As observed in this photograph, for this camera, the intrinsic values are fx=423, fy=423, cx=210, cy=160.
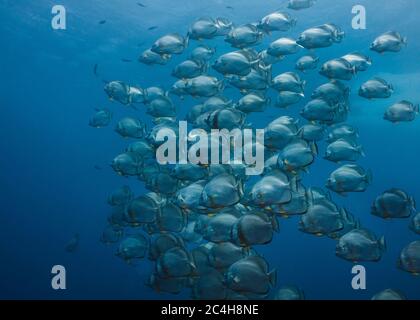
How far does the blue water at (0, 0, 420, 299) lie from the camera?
1705cm

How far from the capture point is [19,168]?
39.5m

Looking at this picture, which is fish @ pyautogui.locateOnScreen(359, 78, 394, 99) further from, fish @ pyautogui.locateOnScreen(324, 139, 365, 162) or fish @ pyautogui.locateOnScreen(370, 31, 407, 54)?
fish @ pyautogui.locateOnScreen(324, 139, 365, 162)

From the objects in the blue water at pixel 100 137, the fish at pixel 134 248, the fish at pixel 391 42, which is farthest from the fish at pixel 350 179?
the blue water at pixel 100 137

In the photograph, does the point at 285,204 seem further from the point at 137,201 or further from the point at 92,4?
the point at 92,4

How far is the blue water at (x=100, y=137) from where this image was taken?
55.9ft

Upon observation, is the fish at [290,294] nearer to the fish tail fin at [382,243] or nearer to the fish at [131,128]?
the fish tail fin at [382,243]

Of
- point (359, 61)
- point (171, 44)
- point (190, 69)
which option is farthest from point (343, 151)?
point (171, 44)

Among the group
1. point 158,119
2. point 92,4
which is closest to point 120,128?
point 158,119

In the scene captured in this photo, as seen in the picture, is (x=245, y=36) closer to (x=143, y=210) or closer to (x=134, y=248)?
(x=143, y=210)

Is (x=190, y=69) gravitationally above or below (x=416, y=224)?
above

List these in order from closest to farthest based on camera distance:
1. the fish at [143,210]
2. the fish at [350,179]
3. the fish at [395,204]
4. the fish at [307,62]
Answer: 1. the fish at [395,204]
2. the fish at [350,179]
3. the fish at [143,210]
4. the fish at [307,62]

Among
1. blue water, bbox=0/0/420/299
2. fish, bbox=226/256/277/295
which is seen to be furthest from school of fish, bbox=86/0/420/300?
blue water, bbox=0/0/420/299

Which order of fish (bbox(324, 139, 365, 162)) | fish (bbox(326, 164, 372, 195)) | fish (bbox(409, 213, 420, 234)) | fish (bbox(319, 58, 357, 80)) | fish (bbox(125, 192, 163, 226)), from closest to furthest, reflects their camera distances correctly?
fish (bbox(409, 213, 420, 234)) < fish (bbox(326, 164, 372, 195)) < fish (bbox(125, 192, 163, 226)) < fish (bbox(324, 139, 365, 162)) < fish (bbox(319, 58, 357, 80))

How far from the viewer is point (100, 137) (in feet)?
126
